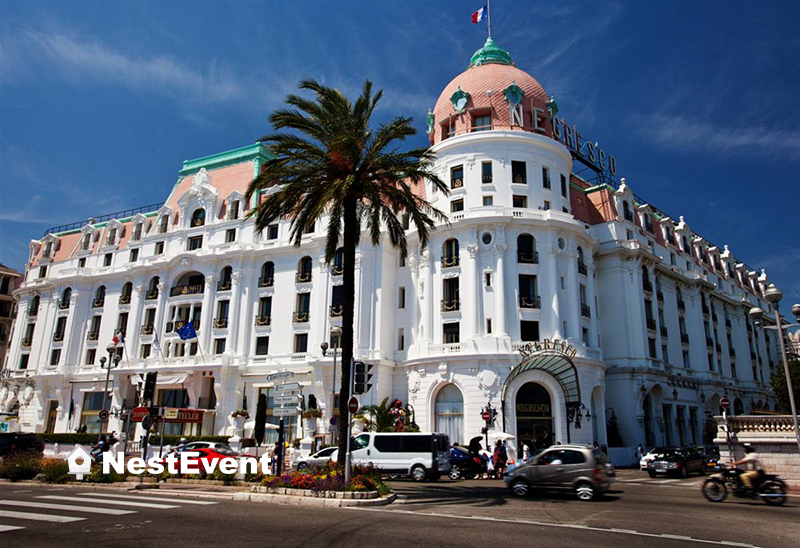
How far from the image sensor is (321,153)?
22.5 m

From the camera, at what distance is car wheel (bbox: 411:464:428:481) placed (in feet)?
84.9

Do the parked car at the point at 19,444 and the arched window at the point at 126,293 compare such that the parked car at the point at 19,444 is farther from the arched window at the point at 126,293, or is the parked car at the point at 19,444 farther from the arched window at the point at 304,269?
the arched window at the point at 126,293

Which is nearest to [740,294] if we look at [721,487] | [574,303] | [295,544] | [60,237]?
[574,303]

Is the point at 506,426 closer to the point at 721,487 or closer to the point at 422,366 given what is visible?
the point at 422,366

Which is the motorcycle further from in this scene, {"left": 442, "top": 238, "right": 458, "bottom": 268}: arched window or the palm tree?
{"left": 442, "top": 238, "right": 458, "bottom": 268}: arched window

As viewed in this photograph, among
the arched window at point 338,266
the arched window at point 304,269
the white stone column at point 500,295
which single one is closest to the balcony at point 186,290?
the arched window at point 304,269

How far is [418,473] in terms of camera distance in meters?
26.0

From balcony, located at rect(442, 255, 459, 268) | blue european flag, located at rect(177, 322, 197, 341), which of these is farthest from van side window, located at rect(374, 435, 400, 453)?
blue european flag, located at rect(177, 322, 197, 341)

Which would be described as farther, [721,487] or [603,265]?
[603,265]

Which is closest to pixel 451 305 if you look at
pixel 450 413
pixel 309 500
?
pixel 450 413

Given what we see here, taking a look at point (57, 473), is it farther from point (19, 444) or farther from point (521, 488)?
point (521, 488)

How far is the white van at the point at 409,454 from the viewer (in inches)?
1024

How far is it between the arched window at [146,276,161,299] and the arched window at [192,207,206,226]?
6074 mm

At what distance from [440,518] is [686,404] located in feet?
140
